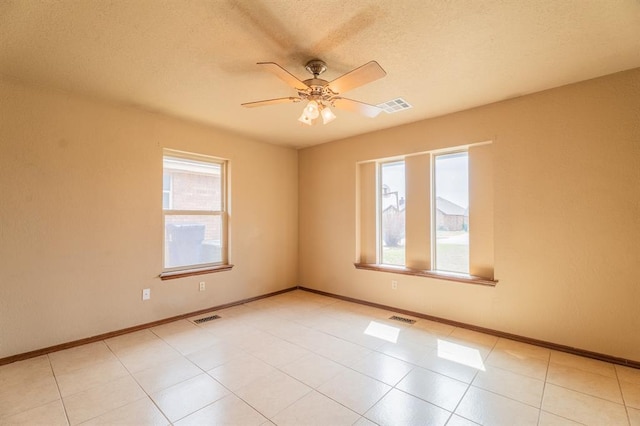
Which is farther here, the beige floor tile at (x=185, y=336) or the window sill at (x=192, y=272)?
the window sill at (x=192, y=272)

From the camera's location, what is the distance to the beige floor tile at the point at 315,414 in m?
1.88

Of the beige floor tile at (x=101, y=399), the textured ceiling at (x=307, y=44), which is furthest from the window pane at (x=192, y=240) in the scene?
the beige floor tile at (x=101, y=399)

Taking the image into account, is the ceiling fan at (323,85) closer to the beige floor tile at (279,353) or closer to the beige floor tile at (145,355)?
the beige floor tile at (279,353)

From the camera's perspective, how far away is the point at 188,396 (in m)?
2.15

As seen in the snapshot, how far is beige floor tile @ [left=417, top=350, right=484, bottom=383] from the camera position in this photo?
2.43 meters

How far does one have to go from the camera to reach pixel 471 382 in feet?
7.64

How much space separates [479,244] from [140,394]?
12.2ft

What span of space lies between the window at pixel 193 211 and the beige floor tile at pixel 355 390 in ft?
8.76

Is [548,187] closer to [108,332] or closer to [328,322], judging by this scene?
[328,322]

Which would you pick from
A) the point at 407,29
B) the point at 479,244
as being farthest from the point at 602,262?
the point at 407,29

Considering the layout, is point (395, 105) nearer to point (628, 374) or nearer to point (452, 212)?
point (452, 212)

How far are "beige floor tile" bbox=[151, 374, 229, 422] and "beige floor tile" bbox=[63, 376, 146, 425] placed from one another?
190 millimetres

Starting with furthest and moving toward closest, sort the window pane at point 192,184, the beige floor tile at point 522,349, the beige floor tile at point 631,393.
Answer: the window pane at point 192,184 → the beige floor tile at point 522,349 → the beige floor tile at point 631,393

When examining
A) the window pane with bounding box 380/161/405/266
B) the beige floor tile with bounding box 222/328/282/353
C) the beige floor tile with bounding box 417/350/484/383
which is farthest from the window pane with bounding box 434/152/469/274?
the beige floor tile with bounding box 222/328/282/353
